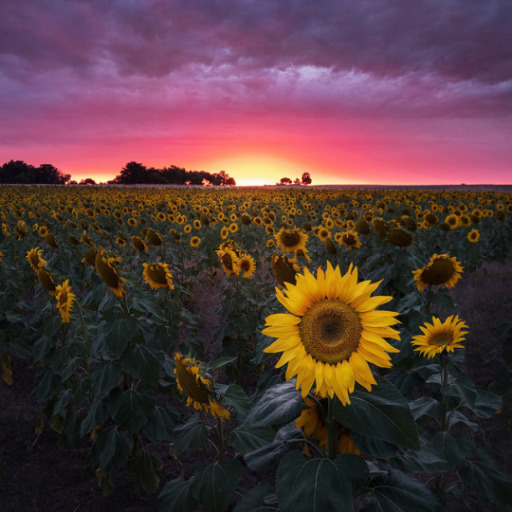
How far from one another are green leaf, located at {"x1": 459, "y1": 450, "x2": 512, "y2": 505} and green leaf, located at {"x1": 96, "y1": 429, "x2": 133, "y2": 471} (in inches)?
99.4

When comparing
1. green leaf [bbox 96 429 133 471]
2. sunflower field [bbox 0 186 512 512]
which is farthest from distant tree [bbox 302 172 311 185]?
green leaf [bbox 96 429 133 471]

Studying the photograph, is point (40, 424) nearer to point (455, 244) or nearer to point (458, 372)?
point (458, 372)

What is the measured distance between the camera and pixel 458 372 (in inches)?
116

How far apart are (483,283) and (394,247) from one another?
6.30 m

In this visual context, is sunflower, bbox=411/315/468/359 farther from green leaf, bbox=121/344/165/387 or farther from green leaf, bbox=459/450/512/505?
green leaf, bbox=121/344/165/387

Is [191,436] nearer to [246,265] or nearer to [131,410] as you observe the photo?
[131,410]

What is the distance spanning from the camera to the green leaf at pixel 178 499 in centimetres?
211

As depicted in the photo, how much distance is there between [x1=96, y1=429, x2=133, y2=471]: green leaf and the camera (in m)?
3.09

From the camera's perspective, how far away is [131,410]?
9.80ft

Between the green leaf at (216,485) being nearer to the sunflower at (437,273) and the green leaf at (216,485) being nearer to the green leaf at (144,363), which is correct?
the green leaf at (144,363)

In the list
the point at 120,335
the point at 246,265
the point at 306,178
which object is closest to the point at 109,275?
the point at 120,335

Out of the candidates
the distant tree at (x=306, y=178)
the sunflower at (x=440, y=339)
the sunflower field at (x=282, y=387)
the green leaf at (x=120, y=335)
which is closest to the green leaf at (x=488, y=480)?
the sunflower field at (x=282, y=387)

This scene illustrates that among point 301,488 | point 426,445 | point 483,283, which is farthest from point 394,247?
point 483,283

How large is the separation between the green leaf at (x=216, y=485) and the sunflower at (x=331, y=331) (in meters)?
0.96
